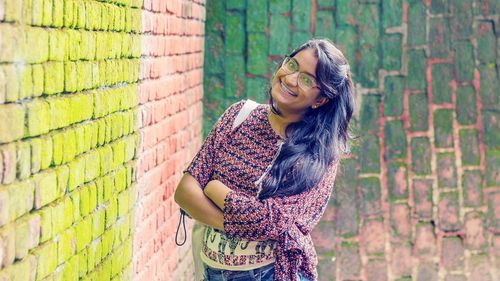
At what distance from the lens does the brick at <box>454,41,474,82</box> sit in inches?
324

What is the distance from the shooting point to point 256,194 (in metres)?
4.12

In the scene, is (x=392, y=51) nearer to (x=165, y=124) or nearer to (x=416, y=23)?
(x=416, y=23)

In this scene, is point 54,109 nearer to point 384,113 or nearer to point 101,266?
point 101,266

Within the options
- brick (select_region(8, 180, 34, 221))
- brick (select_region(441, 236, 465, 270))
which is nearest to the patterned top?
brick (select_region(8, 180, 34, 221))

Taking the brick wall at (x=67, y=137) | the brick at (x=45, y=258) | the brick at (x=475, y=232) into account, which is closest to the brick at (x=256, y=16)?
the brick at (x=475, y=232)

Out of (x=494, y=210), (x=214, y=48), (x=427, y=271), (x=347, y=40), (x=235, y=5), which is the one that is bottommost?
(x=427, y=271)

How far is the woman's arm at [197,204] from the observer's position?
13.3 ft

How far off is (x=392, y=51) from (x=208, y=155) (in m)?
4.25

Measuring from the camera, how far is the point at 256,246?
4094 mm

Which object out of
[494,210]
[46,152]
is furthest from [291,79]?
[494,210]

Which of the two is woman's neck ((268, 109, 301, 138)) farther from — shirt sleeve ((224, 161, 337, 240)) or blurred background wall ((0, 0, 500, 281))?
blurred background wall ((0, 0, 500, 281))

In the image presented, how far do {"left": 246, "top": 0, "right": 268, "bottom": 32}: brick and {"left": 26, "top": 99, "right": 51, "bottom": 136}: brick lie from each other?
16.7 feet

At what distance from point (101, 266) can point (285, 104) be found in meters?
0.94

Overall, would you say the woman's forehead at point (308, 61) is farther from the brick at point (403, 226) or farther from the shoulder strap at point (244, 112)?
the brick at point (403, 226)
